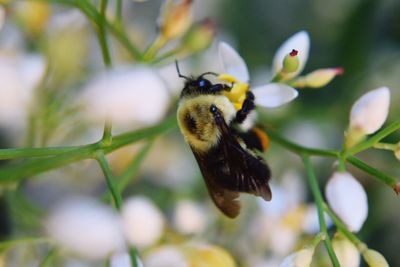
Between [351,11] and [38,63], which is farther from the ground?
[351,11]

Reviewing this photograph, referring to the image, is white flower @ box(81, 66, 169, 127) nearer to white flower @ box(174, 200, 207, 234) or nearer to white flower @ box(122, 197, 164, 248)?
white flower @ box(122, 197, 164, 248)

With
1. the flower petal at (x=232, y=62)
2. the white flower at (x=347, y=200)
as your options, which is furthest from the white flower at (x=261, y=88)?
the white flower at (x=347, y=200)

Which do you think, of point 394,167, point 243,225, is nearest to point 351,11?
point 394,167

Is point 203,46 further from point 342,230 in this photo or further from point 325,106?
point 325,106

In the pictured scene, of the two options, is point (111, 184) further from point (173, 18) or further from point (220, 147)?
point (173, 18)

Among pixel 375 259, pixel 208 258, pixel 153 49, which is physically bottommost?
pixel 375 259

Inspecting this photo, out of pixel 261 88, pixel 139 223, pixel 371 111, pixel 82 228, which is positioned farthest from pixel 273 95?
pixel 82 228

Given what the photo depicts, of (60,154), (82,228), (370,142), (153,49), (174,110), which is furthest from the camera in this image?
(174,110)
